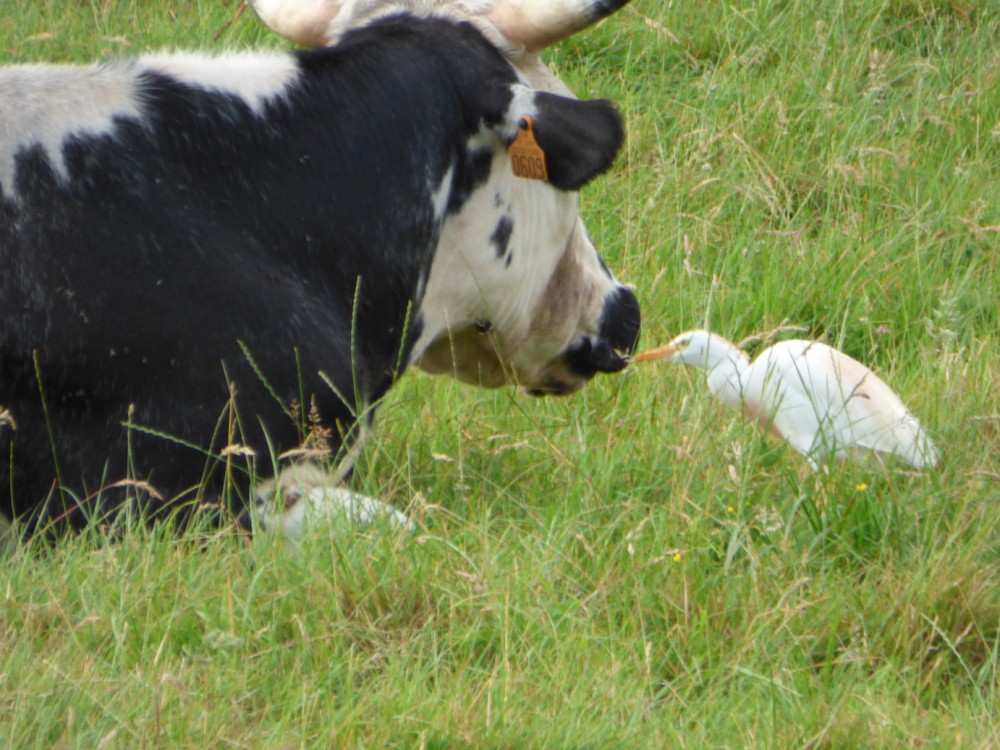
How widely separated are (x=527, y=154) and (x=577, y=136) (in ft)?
0.43

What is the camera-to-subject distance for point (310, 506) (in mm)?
3877

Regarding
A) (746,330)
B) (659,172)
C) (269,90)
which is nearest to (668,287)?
(746,330)

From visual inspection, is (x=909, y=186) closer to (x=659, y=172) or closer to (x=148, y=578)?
(x=659, y=172)

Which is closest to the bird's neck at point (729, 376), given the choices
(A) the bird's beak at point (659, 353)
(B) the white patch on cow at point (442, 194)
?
(A) the bird's beak at point (659, 353)

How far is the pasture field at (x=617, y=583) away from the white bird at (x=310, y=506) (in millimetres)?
89

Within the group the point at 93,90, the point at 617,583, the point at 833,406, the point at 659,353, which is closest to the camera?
the point at 617,583

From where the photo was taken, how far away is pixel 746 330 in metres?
6.11

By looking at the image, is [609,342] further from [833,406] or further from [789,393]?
[833,406]

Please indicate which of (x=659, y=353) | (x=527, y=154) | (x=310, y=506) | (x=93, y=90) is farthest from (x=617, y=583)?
(x=93, y=90)

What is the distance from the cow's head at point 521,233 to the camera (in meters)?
4.28

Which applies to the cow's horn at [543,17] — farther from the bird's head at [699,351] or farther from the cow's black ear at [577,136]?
the bird's head at [699,351]

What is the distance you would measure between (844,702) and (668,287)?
306 centimetres

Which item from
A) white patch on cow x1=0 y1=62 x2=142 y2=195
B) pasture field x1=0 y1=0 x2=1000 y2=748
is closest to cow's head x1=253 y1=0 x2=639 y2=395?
pasture field x1=0 y1=0 x2=1000 y2=748

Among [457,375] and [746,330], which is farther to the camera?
[746,330]
